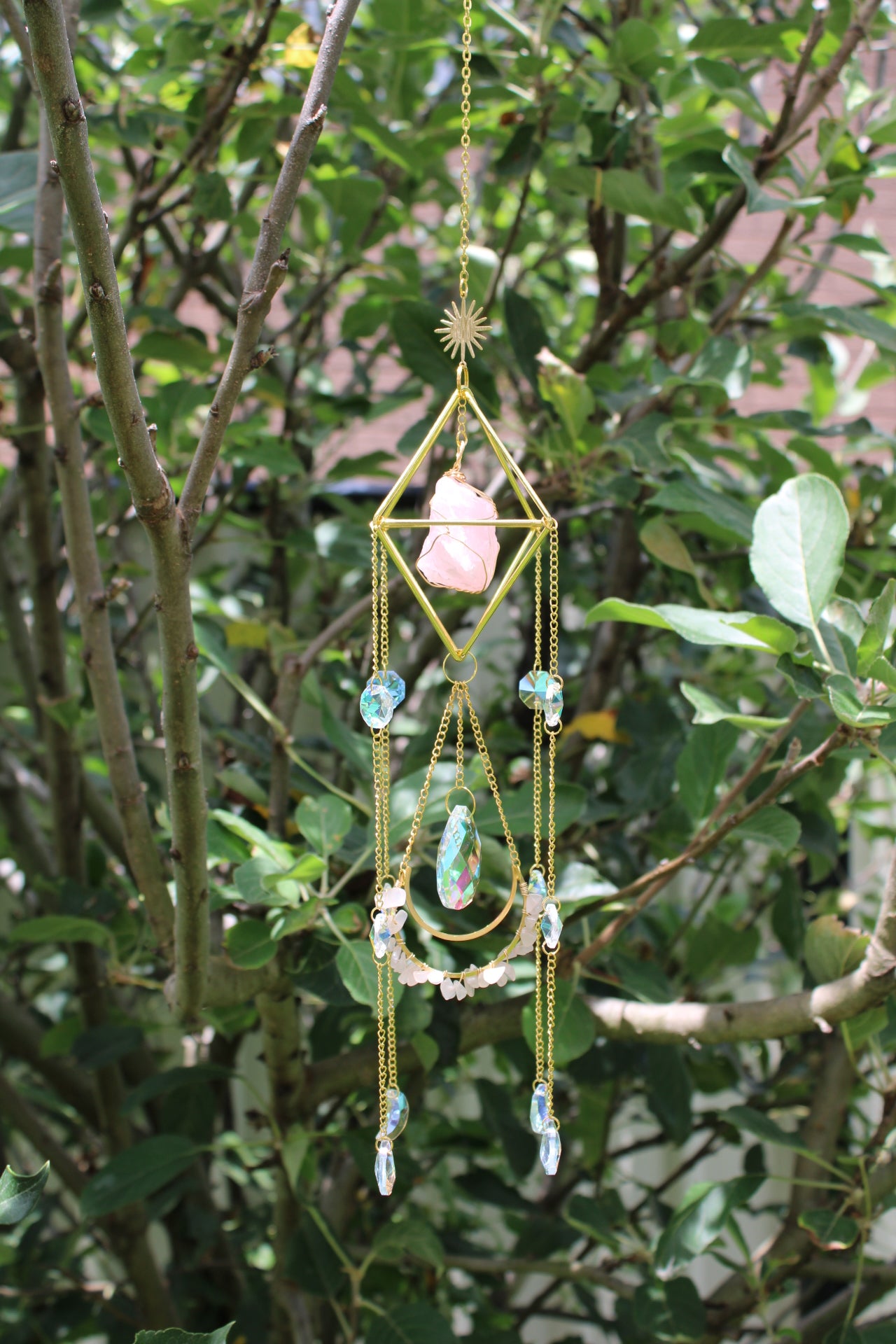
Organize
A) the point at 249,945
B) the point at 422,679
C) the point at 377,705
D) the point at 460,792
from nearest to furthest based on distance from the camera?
the point at 377,705 < the point at 249,945 < the point at 460,792 < the point at 422,679

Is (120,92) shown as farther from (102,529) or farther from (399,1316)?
(399,1316)

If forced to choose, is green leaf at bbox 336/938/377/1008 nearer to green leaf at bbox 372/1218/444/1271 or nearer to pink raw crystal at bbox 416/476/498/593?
pink raw crystal at bbox 416/476/498/593

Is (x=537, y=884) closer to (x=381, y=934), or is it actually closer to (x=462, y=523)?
(x=381, y=934)

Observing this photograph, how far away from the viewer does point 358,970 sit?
82 centimetres

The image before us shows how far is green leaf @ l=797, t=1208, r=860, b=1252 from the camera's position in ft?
3.25

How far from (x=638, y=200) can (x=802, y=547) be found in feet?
1.43

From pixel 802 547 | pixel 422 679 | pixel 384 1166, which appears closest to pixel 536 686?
pixel 802 547

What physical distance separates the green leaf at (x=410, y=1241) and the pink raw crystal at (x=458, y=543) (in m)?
0.69

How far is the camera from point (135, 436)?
0.63 m

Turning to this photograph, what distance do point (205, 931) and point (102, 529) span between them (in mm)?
702

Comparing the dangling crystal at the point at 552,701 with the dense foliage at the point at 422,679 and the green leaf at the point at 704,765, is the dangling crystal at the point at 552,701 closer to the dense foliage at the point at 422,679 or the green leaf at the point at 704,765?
the dense foliage at the point at 422,679

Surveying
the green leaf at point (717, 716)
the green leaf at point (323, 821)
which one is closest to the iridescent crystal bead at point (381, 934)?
the green leaf at point (323, 821)

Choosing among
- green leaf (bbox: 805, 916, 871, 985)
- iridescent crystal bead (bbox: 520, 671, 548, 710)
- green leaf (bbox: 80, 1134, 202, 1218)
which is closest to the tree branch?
iridescent crystal bead (bbox: 520, 671, 548, 710)

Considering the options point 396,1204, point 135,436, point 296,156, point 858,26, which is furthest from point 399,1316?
point 858,26
